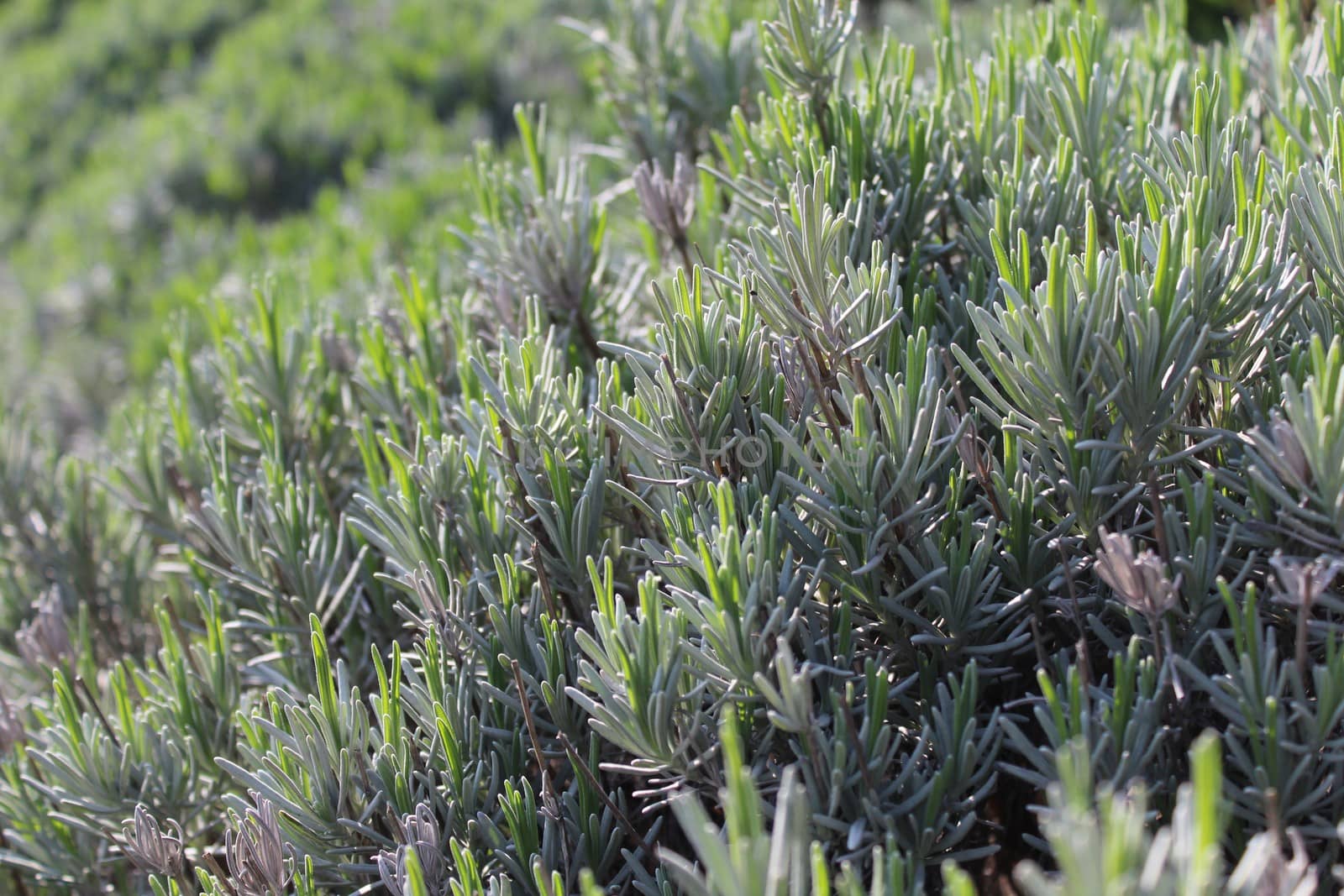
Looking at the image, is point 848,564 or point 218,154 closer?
point 848,564

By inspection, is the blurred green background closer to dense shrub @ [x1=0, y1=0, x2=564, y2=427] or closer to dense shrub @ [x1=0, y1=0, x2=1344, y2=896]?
dense shrub @ [x1=0, y1=0, x2=564, y2=427]

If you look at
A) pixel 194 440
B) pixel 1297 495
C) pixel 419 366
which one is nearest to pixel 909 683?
pixel 1297 495

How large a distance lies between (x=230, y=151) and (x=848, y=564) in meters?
5.35

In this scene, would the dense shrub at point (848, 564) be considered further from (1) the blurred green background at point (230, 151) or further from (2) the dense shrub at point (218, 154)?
(2) the dense shrub at point (218, 154)

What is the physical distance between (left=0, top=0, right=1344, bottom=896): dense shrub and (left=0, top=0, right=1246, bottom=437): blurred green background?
4.07ft

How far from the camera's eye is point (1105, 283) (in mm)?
1317

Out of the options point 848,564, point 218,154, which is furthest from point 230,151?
point 848,564

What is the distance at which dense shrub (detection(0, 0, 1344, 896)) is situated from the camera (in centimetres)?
124

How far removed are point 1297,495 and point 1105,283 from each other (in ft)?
1.15

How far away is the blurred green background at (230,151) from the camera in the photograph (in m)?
4.21

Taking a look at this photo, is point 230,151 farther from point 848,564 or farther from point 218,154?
point 848,564

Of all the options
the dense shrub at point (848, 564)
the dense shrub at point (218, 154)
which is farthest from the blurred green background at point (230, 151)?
the dense shrub at point (848, 564)

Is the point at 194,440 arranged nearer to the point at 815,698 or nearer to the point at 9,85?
the point at 815,698

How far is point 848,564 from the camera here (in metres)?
1.44
